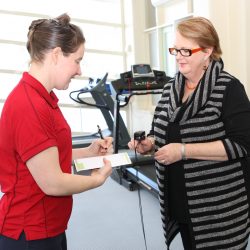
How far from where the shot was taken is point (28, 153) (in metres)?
1.03

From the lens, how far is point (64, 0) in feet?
20.6

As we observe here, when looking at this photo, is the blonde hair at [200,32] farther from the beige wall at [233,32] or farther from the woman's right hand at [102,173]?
the beige wall at [233,32]

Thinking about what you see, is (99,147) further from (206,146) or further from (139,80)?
(139,80)

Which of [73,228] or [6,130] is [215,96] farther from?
[73,228]

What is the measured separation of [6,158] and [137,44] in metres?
5.73

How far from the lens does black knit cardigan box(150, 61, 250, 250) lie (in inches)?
55.9

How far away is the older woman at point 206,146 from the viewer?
4.67 ft

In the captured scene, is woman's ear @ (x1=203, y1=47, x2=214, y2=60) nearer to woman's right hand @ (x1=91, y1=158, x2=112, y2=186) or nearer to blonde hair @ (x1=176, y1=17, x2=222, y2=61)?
blonde hair @ (x1=176, y1=17, x2=222, y2=61)

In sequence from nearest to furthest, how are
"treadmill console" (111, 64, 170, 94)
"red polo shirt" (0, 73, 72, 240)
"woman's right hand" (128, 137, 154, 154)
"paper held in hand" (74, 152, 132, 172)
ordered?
"red polo shirt" (0, 73, 72, 240), "paper held in hand" (74, 152, 132, 172), "woman's right hand" (128, 137, 154, 154), "treadmill console" (111, 64, 170, 94)

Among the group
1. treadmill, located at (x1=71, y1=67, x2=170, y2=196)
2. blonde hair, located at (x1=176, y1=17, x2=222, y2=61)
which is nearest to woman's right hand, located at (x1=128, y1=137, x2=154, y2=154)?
blonde hair, located at (x1=176, y1=17, x2=222, y2=61)

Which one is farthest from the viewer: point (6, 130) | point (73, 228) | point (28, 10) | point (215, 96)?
point (28, 10)

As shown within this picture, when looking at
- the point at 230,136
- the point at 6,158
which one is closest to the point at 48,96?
the point at 6,158

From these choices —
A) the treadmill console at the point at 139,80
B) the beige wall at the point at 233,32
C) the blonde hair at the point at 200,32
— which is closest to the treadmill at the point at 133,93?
the treadmill console at the point at 139,80

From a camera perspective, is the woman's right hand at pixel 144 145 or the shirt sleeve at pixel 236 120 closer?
the shirt sleeve at pixel 236 120
